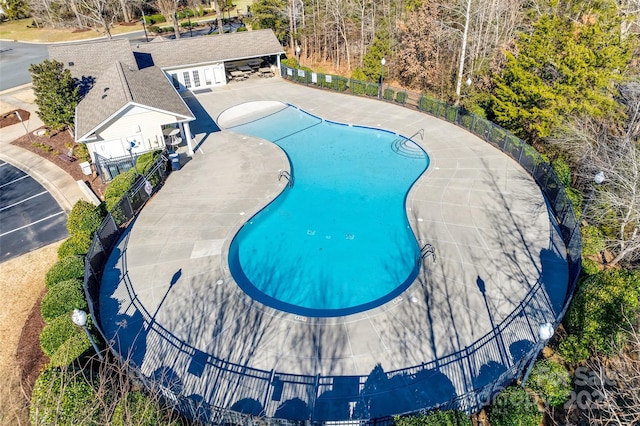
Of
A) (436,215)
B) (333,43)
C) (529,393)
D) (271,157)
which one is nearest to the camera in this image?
(529,393)

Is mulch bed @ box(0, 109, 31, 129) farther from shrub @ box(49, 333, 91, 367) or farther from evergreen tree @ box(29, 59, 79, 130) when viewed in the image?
shrub @ box(49, 333, 91, 367)

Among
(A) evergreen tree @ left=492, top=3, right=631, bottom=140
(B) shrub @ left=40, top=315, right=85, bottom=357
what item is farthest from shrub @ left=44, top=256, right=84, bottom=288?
(A) evergreen tree @ left=492, top=3, right=631, bottom=140

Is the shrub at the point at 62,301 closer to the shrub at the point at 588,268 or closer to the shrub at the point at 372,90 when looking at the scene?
the shrub at the point at 588,268

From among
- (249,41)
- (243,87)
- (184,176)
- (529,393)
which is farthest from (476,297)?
(249,41)

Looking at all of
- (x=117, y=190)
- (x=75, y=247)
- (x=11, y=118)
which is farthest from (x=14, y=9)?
(x=75, y=247)

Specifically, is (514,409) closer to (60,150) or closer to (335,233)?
(335,233)

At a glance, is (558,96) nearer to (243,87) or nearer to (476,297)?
(476,297)
